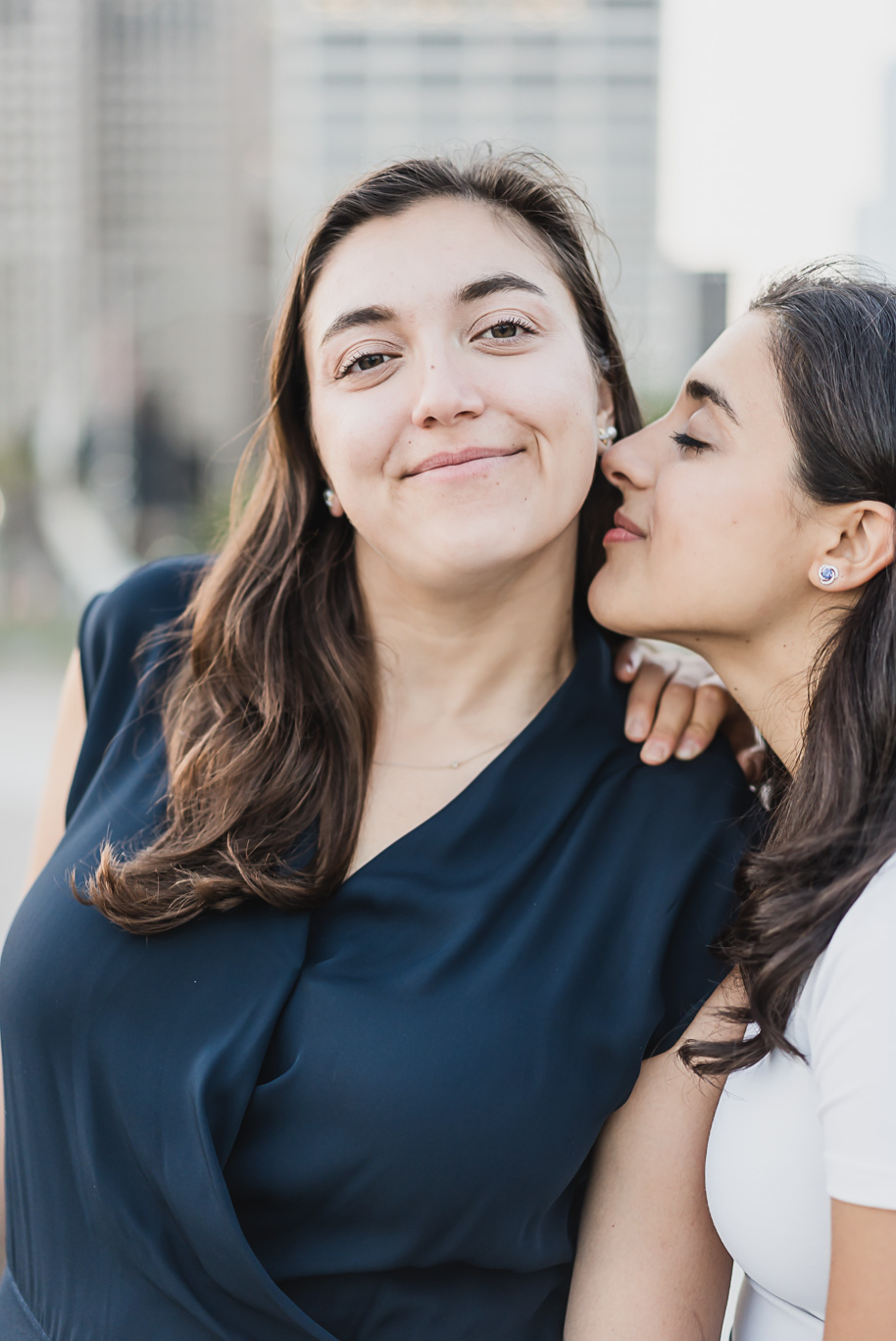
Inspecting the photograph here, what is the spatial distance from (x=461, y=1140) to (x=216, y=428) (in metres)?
34.1

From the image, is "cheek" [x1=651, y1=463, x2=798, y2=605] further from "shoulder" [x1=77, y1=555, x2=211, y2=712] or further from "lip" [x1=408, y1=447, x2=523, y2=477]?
"shoulder" [x1=77, y1=555, x2=211, y2=712]

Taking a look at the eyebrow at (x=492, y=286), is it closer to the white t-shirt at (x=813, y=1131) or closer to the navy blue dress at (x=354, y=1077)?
the navy blue dress at (x=354, y=1077)

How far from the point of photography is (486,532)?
5.10ft

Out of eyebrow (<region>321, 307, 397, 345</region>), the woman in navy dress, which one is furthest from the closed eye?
eyebrow (<region>321, 307, 397, 345</region>)

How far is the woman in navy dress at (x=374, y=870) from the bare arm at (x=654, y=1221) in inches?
1.4

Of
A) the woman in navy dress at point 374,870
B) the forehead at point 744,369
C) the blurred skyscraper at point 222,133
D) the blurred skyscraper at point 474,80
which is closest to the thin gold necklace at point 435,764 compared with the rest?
the woman in navy dress at point 374,870

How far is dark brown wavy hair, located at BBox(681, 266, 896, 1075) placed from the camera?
134 cm

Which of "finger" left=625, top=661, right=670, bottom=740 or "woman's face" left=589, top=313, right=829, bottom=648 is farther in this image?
"finger" left=625, top=661, right=670, bottom=740

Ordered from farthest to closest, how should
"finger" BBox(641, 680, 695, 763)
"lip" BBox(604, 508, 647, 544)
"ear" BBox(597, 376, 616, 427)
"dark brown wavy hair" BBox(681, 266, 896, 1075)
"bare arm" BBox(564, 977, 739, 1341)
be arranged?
"ear" BBox(597, 376, 616, 427)
"lip" BBox(604, 508, 647, 544)
"finger" BBox(641, 680, 695, 763)
"bare arm" BBox(564, 977, 739, 1341)
"dark brown wavy hair" BBox(681, 266, 896, 1075)

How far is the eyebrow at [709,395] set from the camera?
1.65m

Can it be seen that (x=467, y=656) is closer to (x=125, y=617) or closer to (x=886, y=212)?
(x=125, y=617)

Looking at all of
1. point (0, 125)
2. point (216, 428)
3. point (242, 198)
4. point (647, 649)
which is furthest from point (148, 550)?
point (242, 198)

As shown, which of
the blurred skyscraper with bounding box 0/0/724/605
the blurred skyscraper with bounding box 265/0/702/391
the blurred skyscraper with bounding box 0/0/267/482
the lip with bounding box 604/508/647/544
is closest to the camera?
the lip with bounding box 604/508/647/544

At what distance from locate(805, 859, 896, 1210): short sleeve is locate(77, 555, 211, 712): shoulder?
1.13 metres
